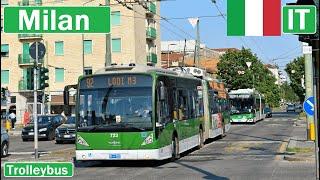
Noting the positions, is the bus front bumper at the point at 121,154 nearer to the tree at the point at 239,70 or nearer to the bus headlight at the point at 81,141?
the bus headlight at the point at 81,141

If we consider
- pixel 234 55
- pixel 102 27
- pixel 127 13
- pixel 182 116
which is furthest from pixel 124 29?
pixel 102 27

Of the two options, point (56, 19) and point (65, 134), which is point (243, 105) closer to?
point (65, 134)

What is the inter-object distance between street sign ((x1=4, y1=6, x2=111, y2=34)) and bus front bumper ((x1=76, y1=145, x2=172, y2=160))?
412 inches

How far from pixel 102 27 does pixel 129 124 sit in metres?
10.4

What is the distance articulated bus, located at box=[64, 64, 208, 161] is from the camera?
16766 millimetres

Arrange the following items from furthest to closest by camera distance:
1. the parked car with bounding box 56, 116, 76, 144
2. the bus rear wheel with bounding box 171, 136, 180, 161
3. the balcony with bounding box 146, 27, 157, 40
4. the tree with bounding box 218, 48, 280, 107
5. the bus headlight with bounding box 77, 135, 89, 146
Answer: the tree with bounding box 218, 48, 280, 107 → the balcony with bounding box 146, 27, 157, 40 → the parked car with bounding box 56, 116, 76, 144 → the bus rear wheel with bounding box 171, 136, 180, 161 → the bus headlight with bounding box 77, 135, 89, 146

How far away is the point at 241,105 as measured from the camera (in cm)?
5016

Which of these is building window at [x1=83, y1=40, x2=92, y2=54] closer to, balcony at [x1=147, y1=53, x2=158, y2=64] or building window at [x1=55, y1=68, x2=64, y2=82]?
building window at [x1=55, y1=68, x2=64, y2=82]

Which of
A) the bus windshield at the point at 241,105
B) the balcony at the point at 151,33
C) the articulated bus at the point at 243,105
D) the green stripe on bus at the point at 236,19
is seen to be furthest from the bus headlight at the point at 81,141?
the balcony at the point at 151,33

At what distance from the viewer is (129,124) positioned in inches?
661

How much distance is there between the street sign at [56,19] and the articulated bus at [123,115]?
408 inches

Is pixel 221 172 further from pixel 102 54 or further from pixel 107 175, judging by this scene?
pixel 102 54

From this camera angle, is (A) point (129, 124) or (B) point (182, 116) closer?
(A) point (129, 124)

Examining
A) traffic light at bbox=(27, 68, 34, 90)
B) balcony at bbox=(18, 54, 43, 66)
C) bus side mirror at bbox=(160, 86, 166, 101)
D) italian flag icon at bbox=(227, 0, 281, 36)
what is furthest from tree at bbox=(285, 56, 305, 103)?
italian flag icon at bbox=(227, 0, 281, 36)
